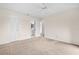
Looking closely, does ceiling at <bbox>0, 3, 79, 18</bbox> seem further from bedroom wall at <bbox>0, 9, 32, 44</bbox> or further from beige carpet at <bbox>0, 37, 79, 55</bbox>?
beige carpet at <bbox>0, 37, 79, 55</bbox>

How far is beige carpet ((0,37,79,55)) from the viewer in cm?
193

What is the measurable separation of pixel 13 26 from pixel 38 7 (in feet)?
2.23

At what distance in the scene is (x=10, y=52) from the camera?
1.93 meters

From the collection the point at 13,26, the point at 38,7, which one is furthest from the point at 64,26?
the point at 13,26

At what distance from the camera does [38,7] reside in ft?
6.58

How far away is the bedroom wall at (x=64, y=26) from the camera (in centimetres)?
200

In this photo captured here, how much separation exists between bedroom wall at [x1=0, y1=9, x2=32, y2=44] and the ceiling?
0.35 feet

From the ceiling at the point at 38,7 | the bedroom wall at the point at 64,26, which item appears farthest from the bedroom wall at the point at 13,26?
the bedroom wall at the point at 64,26

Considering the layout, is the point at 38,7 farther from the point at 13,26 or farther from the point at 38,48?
the point at 38,48

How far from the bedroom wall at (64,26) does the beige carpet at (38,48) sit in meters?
0.14

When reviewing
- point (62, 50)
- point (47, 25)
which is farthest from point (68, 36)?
point (47, 25)

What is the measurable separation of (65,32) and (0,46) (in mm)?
1412

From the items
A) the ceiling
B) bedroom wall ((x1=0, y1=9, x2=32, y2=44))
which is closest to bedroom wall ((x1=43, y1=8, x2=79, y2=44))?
the ceiling
